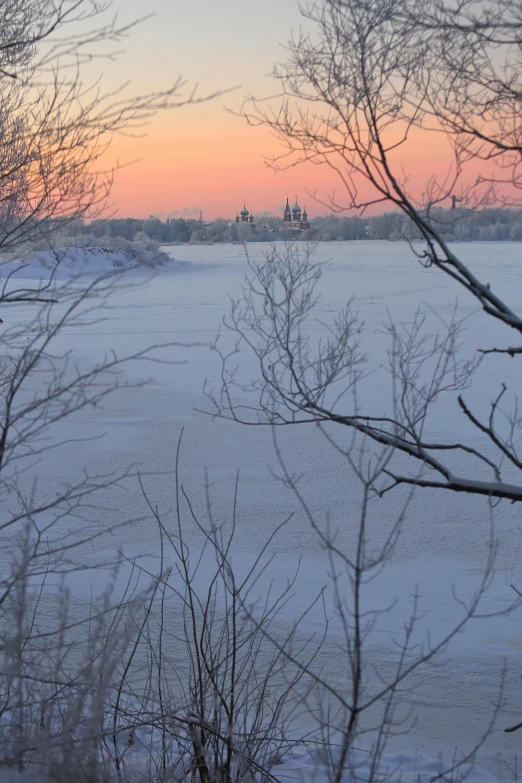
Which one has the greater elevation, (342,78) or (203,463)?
(342,78)

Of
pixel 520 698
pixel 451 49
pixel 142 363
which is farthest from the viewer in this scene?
pixel 142 363

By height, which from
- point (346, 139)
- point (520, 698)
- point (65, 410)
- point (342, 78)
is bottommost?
point (520, 698)

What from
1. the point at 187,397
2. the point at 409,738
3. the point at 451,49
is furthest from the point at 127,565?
the point at 187,397

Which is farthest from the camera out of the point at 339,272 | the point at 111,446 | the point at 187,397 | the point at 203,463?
the point at 339,272

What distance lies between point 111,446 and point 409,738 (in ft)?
18.5

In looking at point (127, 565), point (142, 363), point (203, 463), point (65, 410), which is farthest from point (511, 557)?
point (142, 363)

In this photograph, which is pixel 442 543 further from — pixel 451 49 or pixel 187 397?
pixel 187 397

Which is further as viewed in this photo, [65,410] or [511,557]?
[511,557]

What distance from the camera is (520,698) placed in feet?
14.8

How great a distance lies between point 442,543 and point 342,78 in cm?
411

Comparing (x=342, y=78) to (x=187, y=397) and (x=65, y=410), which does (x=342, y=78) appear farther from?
(x=187, y=397)

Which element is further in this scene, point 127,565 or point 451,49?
point 127,565

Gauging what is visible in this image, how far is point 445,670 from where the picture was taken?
4.67 metres

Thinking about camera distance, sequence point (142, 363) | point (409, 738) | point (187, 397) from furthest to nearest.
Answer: point (142, 363), point (187, 397), point (409, 738)
